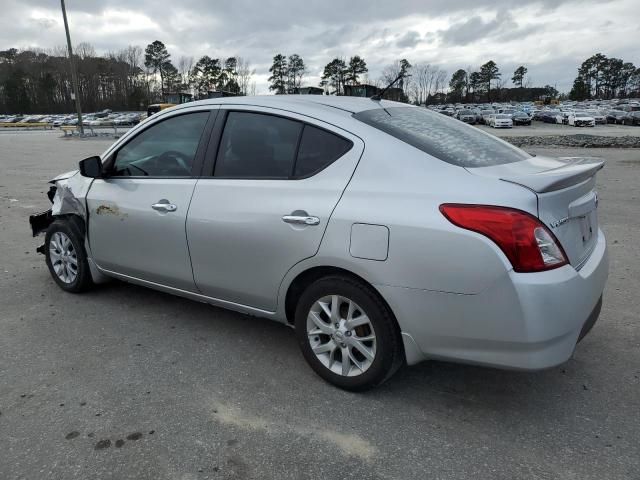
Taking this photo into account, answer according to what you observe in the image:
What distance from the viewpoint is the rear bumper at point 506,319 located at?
229 cm

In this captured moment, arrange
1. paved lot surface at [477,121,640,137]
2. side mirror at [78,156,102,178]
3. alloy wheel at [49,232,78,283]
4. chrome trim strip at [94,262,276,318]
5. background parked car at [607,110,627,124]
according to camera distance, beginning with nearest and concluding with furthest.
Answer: chrome trim strip at [94,262,276,318] → side mirror at [78,156,102,178] → alloy wheel at [49,232,78,283] → paved lot surface at [477,121,640,137] → background parked car at [607,110,627,124]

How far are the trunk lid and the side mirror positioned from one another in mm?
2853

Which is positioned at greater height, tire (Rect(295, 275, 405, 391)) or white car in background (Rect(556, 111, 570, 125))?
tire (Rect(295, 275, 405, 391))

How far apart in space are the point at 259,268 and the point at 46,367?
154 cm

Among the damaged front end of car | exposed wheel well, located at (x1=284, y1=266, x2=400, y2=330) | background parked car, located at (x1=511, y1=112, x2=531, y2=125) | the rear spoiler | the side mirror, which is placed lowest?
background parked car, located at (x1=511, y1=112, x2=531, y2=125)

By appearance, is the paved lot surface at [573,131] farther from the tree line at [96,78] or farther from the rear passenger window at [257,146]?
the tree line at [96,78]

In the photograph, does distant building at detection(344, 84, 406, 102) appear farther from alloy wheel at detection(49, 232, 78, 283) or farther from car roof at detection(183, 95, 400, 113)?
alloy wheel at detection(49, 232, 78, 283)

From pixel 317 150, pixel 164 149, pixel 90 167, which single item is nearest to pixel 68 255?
pixel 90 167

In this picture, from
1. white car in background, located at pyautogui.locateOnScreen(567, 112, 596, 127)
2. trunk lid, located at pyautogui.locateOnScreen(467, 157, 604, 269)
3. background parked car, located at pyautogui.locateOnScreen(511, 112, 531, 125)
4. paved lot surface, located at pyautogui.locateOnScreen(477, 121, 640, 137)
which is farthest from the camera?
background parked car, located at pyautogui.locateOnScreen(511, 112, 531, 125)

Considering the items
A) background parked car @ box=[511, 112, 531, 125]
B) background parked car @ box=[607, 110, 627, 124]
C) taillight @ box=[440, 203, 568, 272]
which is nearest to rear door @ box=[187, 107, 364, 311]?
taillight @ box=[440, 203, 568, 272]

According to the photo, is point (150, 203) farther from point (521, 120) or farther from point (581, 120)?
point (521, 120)

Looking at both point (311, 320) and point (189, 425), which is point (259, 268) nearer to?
point (311, 320)

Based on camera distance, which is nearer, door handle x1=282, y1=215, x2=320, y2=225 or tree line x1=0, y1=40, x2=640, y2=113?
door handle x1=282, y1=215, x2=320, y2=225

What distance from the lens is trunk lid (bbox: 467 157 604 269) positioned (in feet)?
7.90
